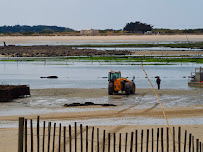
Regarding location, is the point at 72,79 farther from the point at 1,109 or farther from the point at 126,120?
the point at 126,120

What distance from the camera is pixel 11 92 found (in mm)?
36688

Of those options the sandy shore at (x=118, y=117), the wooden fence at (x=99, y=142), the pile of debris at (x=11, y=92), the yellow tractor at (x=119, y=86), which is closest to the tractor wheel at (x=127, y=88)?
the yellow tractor at (x=119, y=86)

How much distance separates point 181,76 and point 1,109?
31962 millimetres

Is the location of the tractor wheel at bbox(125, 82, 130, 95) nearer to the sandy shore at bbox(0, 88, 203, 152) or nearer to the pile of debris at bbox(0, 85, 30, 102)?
the sandy shore at bbox(0, 88, 203, 152)

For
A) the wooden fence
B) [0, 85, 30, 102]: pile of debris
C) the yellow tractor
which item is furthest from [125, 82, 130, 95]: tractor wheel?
the wooden fence

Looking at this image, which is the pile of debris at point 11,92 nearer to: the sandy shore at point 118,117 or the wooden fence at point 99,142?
the sandy shore at point 118,117

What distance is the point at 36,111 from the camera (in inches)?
1224

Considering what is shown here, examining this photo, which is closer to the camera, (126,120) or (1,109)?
(126,120)

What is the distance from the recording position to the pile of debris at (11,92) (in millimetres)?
35537

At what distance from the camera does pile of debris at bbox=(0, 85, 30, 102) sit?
117ft

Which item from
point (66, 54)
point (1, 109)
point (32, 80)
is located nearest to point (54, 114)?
point (1, 109)

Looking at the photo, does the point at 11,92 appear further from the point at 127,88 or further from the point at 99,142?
the point at 99,142

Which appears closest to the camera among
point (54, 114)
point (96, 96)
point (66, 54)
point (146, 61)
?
point (54, 114)

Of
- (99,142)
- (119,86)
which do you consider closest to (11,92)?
(119,86)
